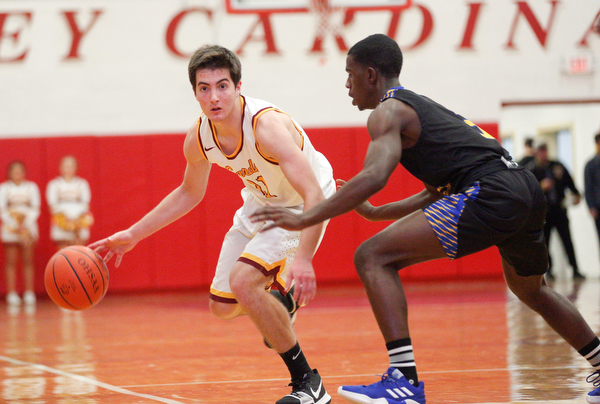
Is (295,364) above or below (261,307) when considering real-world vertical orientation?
below

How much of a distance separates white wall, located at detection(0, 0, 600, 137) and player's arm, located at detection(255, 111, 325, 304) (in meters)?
6.74

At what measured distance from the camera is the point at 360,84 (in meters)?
2.99

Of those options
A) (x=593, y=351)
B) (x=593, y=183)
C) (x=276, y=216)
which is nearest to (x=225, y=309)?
(x=276, y=216)

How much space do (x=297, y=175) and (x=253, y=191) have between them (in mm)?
717

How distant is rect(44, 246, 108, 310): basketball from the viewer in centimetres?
367

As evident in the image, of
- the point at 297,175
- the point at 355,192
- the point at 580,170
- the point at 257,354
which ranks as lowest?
the point at 257,354

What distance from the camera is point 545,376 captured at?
3.77m

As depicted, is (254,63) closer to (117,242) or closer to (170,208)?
(170,208)

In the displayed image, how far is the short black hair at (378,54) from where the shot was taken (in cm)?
292

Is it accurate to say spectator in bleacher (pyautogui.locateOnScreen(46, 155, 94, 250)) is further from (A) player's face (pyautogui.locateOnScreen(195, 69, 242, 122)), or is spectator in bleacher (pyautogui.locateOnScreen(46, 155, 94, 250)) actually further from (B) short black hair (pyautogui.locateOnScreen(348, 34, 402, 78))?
(B) short black hair (pyautogui.locateOnScreen(348, 34, 402, 78))

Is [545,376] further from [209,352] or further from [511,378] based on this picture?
[209,352]

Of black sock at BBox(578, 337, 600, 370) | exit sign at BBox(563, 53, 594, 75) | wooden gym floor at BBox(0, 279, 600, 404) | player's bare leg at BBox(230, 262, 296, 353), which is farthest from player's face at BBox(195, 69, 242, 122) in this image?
exit sign at BBox(563, 53, 594, 75)

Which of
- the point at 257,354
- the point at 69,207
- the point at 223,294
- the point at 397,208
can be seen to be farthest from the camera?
the point at 69,207

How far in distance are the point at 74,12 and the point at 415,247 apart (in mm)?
8324
